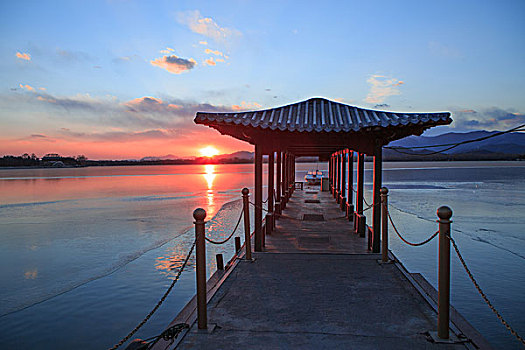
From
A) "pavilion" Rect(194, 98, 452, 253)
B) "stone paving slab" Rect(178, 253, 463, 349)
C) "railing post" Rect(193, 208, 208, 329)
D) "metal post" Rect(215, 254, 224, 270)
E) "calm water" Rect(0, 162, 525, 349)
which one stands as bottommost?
"calm water" Rect(0, 162, 525, 349)

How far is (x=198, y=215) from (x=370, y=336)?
239 cm

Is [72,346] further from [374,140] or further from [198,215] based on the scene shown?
[374,140]

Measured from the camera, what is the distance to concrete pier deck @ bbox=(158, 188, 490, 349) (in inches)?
137

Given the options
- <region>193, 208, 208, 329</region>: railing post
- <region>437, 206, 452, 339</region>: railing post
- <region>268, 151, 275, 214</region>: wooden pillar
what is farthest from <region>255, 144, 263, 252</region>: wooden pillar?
<region>437, 206, 452, 339</region>: railing post

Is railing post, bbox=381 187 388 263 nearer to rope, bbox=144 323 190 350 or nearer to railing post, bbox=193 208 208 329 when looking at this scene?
railing post, bbox=193 208 208 329

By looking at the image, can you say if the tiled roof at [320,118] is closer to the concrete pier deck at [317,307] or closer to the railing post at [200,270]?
the concrete pier deck at [317,307]

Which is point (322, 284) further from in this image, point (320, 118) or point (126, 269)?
point (126, 269)

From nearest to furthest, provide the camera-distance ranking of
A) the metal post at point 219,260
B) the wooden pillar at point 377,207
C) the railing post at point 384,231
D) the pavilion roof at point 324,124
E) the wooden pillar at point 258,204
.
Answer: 1. the railing post at point 384,231
2. the pavilion roof at point 324,124
3. the wooden pillar at point 377,207
4. the wooden pillar at point 258,204
5. the metal post at point 219,260

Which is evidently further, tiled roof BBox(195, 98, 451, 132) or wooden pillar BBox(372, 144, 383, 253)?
wooden pillar BBox(372, 144, 383, 253)

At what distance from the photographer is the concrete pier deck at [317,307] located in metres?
3.49

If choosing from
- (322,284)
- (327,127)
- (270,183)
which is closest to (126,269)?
(270,183)

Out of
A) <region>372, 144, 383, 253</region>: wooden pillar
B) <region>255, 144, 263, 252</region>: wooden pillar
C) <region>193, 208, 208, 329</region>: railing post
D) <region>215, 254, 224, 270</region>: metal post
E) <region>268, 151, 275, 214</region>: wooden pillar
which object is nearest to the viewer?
<region>193, 208, 208, 329</region>: railing post

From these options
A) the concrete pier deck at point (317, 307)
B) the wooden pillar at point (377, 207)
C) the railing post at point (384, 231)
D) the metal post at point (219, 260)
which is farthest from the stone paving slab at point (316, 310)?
the metal post at point (219, 260)

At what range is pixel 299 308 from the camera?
430 cm
